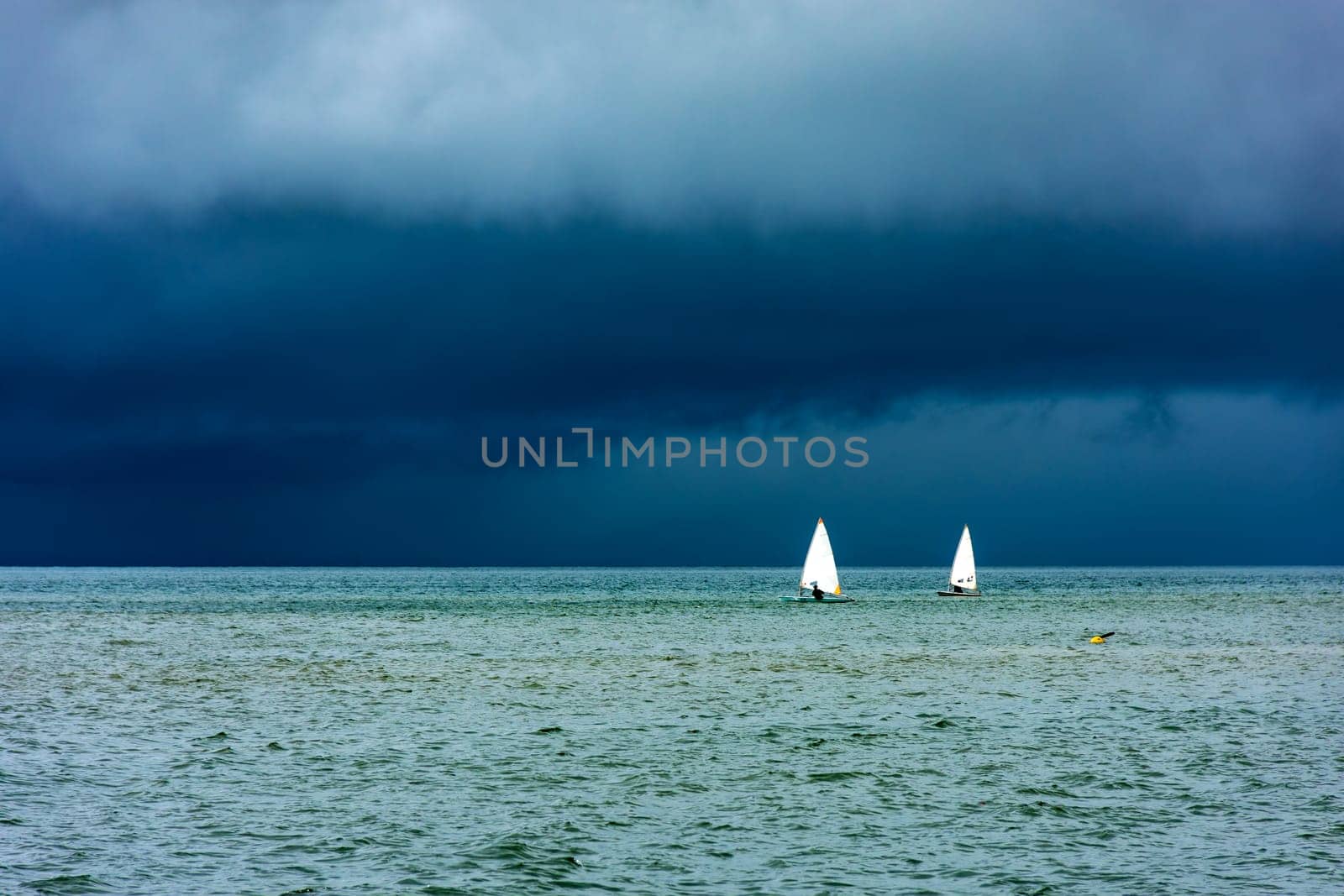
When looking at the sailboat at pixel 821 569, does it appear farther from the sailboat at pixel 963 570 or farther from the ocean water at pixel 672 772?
the ocean water at pixel 672 772

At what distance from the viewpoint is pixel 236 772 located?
3073 centimetres

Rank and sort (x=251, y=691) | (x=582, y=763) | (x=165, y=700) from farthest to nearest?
(x=251, y=691), (x=165, y=700), (x=582, y=763)

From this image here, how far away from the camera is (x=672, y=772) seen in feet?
102

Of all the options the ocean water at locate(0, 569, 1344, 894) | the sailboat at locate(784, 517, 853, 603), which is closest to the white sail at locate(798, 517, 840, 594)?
the sailboat at locate(784, 517, 853, 603)

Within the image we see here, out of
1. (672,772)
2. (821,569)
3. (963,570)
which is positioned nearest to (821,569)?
(821,569)

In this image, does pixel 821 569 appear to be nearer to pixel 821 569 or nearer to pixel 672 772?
pixel 821 569

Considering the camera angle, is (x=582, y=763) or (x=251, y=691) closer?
(x=582, y=763)

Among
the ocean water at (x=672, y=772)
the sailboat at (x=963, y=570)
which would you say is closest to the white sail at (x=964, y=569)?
the sailboat at (x=963, y=570)

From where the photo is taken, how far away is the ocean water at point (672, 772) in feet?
70.8

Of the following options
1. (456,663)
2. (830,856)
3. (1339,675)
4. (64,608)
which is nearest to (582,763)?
(830,856)

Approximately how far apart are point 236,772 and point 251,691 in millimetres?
20731

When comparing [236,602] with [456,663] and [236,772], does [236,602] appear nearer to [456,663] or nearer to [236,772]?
[456,663]

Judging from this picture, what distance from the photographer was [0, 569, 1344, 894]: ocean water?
21578 millimetres

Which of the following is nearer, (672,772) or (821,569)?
(672,772)
